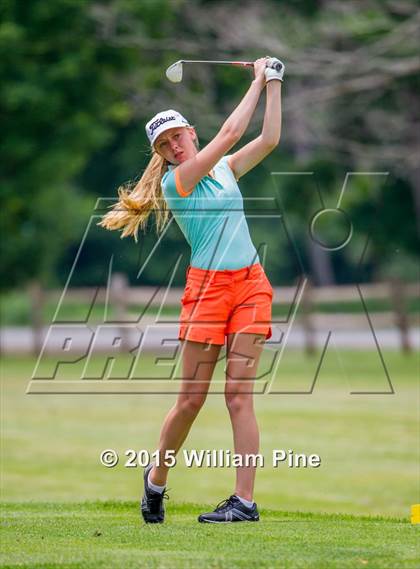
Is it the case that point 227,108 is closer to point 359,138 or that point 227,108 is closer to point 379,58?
point 359,138

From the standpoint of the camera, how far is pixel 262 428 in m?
15.8

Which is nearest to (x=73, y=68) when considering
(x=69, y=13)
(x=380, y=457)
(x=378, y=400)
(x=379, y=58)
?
(x=69, y=13)

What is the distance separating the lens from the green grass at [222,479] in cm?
596

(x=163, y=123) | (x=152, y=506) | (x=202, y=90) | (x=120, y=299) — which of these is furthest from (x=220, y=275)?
(x=202, y=90)

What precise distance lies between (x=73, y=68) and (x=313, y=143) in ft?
22.0

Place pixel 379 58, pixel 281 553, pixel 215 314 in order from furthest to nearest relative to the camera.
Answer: pixel 379 58 < pixel 215 314 < pixel 281 553

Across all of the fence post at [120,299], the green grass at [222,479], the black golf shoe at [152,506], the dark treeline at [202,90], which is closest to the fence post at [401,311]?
the green grass at [222,479]

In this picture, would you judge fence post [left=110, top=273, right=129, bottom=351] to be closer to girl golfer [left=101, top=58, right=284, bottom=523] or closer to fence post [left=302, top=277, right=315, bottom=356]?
fence post [left=302, top=277, right=315, bottom=356]

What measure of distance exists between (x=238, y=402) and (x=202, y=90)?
23778 mm

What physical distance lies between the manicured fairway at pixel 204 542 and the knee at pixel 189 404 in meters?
0.58

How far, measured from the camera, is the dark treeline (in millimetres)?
25844

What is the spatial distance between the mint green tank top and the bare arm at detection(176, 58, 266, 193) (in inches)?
4.6

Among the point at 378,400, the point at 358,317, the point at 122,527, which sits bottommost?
the point at 122,527

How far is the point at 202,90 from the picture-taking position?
1182 inches
